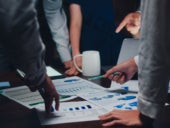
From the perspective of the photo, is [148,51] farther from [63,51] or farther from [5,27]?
[63,51]

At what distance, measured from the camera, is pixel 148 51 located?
0.91 meters

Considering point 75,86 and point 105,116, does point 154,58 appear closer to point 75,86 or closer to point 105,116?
point 105,116

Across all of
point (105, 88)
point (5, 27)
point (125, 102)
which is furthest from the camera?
point (105, 88)

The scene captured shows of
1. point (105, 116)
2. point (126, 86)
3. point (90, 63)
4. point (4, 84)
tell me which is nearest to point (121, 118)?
point (105, 116)

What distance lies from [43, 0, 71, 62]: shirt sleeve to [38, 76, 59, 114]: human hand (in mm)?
905

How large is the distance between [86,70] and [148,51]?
0.71 meters

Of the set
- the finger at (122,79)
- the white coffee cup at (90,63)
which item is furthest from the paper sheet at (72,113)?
the white coffee cup at (90,63)

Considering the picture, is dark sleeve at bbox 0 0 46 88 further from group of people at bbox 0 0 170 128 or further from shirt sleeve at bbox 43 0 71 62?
shirt sleeve at bbox 43 0 71 62

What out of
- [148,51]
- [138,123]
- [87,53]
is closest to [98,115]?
[138,123]

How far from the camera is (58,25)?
6.72ft

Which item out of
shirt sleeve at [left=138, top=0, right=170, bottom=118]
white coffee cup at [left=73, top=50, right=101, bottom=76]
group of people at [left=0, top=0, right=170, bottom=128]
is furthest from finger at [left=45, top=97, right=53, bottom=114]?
white coffee cup at [left=73, top=50, right=101, bottom=76]

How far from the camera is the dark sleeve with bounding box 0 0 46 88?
733 millimetres

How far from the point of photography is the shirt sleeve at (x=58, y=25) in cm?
199

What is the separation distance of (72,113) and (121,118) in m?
0.18
